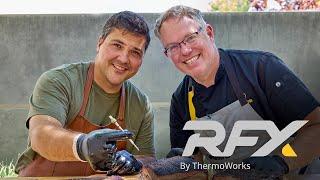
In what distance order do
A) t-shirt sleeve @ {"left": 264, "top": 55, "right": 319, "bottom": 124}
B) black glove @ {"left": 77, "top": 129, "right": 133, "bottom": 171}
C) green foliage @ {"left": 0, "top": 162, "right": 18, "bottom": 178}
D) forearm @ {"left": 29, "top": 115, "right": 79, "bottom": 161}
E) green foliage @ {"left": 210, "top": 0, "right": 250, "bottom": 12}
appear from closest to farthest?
black glove @ {"left": 77, "top": 129, "right": 133, "bottom": 171} < forearm @ {"left": 29, "top": 115, "right": 79, "bottom": 161} < t-shirt sleeve @ {"left": 264, "top": 55, "right": 319, "bottom": 124} < green foliage @ {"left": 0, "top": 162, "right": 18, "bottom": 178} < green foliage @ {"left": 210, "top": 0, "right": 250, "bottom": 12}

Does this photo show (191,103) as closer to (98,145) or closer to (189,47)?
(189,47)

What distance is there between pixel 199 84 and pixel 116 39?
0.33 meters

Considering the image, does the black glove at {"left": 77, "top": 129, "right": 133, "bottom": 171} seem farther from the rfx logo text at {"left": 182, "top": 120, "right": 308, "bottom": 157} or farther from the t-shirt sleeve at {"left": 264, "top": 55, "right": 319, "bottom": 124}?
the t-shirt sleeve at {"left": 264, "top": 55, "right": 319, "bottom": 124}

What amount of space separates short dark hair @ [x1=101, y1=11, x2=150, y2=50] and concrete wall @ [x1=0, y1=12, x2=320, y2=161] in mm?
217

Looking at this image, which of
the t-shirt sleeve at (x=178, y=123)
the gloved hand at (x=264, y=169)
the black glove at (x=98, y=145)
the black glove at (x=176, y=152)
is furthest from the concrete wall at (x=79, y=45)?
the black glove at (x=98, y=145)

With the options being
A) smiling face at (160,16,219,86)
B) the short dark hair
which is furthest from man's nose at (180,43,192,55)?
the short dark hair

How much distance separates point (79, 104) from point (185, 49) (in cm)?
40

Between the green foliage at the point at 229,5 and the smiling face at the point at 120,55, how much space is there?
3.07 feet

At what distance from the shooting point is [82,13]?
5.03 ft

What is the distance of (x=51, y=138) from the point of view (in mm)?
1124

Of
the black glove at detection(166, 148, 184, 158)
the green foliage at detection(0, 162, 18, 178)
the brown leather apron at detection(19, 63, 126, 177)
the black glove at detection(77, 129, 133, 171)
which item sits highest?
the black glove at detection(77, 129, 133, 171)

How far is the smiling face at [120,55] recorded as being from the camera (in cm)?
127

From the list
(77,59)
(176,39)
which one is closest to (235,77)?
(176,39)

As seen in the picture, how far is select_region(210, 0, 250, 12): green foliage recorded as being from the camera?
2.09 meters
